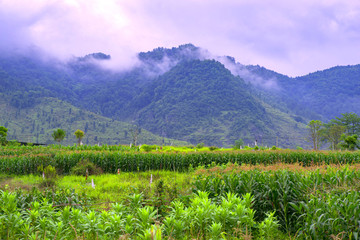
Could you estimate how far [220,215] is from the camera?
12.0 ft

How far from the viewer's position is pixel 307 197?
497 cm

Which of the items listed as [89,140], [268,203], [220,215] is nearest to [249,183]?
[268,203]

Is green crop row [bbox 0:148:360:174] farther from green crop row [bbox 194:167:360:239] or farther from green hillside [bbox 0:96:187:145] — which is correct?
green hillside [bbox 0:96:187:145]

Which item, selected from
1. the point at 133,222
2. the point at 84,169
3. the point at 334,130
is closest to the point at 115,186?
the point at 84,169

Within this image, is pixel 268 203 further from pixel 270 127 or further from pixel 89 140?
pixel 270 127

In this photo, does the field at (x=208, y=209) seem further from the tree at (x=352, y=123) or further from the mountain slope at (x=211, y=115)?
the mountain slope at (x=211, y=115)

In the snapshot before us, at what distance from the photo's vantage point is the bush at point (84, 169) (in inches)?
658

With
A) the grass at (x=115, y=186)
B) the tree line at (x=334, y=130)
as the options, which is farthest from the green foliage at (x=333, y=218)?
the tree line at (x=334, y=130)

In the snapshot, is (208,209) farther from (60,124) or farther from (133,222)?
(60,124)

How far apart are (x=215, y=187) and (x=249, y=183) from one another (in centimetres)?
90

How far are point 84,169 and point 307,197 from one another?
14.7m

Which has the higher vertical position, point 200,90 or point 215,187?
point 200,90

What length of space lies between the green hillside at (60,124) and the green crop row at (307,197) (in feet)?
318

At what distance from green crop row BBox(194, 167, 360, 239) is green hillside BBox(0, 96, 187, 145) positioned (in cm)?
9689
